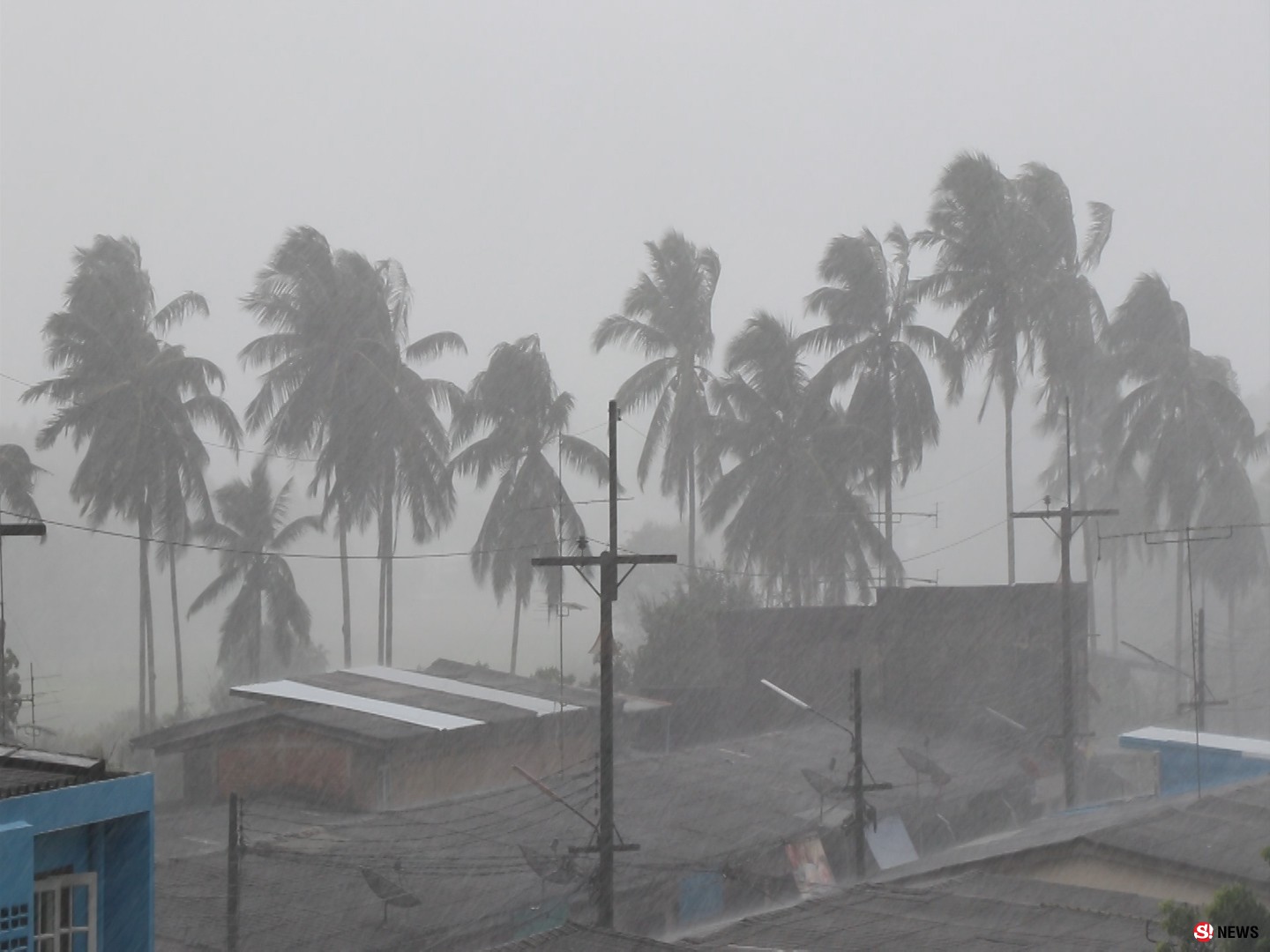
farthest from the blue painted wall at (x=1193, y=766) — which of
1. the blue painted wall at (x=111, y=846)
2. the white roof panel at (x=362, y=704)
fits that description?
the blue painted wall at (x=111, y=846)

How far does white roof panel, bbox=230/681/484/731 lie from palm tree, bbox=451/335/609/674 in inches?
516

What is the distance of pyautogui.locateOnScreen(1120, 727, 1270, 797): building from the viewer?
26047 mm

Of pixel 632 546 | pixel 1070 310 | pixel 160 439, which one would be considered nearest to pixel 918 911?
pixel 160 439

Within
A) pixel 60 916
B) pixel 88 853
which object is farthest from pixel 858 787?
pixel 60 916

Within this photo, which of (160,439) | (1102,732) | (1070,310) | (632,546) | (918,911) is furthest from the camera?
(632,546)

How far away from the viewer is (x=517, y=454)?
35.5m

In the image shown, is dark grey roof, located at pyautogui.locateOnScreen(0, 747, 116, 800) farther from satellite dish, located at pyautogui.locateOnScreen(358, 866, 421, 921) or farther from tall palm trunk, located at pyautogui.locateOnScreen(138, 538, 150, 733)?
tall palm trunk, located at pyautogui.locateOnScreen(138, 538, 150, 733)

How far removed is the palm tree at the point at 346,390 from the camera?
3316 centimetres

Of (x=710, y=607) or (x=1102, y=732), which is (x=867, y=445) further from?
(x=1102, y=732)

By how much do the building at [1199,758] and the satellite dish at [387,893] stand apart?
16526 millimetres

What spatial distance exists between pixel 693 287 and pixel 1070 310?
10.2 metres

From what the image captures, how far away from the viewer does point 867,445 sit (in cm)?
3619

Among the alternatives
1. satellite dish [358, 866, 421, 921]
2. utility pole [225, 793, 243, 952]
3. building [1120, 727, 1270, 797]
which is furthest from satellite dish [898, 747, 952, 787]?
utility pole [225, 793, 243, 952]

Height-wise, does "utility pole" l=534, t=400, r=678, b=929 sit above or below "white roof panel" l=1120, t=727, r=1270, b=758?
above
